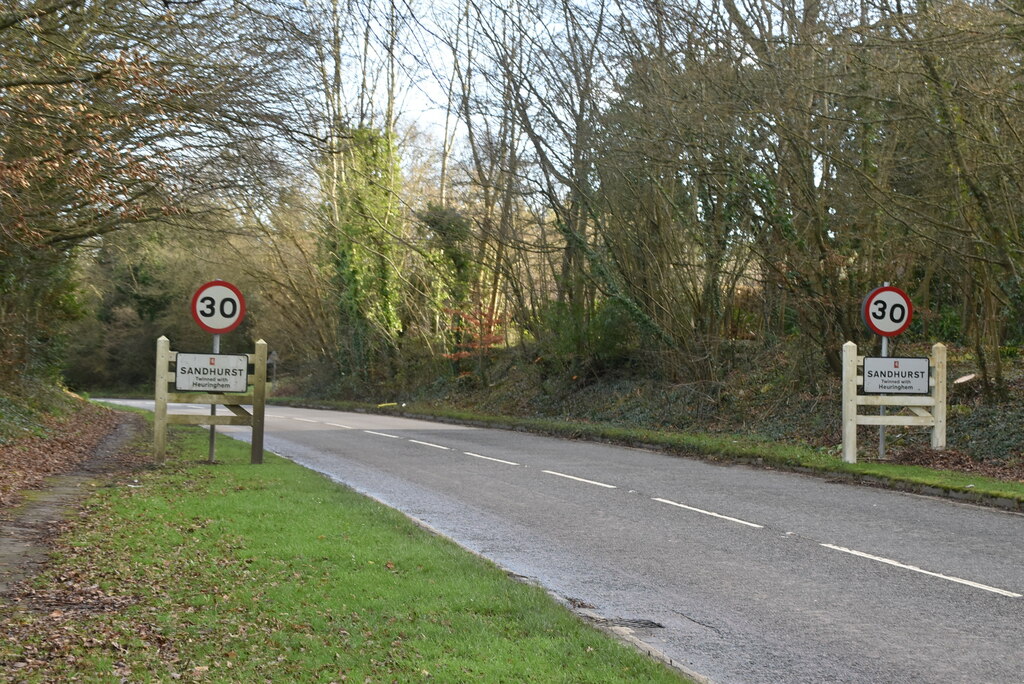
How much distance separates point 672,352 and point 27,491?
1805 cm

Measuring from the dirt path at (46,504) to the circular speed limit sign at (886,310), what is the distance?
11.8 m

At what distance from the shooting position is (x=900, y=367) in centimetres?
1725

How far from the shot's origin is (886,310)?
673 inches

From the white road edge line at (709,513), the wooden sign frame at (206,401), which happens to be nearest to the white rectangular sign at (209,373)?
the wooden sign frame at (206,401)

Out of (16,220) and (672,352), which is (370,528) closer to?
(16,220)

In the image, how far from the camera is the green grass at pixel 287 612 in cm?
533

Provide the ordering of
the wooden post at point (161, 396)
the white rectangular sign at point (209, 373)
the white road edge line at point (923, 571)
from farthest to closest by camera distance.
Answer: the white rectangular sign at point (209, 373) < the wooden post at point (161, 396) < the white road edge line at point (923, 571)

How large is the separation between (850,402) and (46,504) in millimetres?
12273

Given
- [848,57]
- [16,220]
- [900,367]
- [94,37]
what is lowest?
[900,367]

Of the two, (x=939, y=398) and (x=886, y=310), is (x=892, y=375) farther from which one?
(x=886, y=310)

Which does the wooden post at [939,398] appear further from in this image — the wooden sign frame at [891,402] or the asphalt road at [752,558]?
the asphalt road at [752,558]

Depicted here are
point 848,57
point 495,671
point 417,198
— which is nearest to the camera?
point 495,671

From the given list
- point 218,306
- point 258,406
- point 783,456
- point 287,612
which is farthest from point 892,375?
point 287,612

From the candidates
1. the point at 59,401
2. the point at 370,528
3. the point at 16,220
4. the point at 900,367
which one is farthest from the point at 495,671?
the point at 59,401
